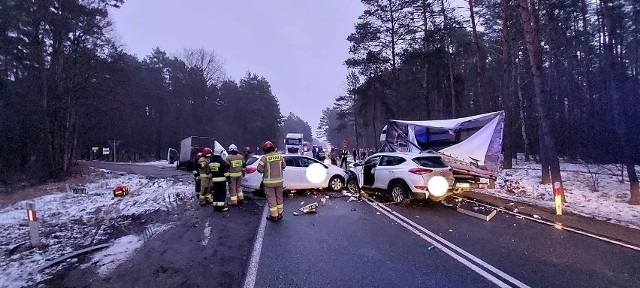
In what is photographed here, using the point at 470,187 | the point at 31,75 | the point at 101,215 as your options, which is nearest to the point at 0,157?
the point at 31,75

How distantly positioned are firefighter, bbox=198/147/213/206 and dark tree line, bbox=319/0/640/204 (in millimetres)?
10661

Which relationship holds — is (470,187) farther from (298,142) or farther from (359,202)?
(298,142)

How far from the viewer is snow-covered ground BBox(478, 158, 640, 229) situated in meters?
10.0

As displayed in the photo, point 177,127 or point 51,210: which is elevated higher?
point 177,127

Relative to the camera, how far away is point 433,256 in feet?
20.5

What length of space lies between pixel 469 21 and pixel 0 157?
97.1ft

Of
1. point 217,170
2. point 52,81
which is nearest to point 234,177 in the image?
point 217,170

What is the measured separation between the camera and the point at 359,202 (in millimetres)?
12656

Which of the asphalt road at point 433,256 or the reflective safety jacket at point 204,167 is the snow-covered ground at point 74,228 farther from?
the asphalt road at point 433,256

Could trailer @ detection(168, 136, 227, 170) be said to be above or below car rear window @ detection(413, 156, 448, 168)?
above

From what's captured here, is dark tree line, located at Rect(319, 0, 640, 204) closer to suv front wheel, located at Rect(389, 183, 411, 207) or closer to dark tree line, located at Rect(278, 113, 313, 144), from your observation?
suv front wheel, located at Rect(389, 183, 411, 207)

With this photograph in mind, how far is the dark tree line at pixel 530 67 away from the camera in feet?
47.7

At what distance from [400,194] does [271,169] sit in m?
4.41

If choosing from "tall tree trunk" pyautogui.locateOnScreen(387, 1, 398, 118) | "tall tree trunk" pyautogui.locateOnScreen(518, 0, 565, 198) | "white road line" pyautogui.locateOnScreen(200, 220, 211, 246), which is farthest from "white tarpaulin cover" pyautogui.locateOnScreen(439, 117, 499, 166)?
"tall tree trunk" pyautogui.locateOnScreen(387, 1, 398, 118)
